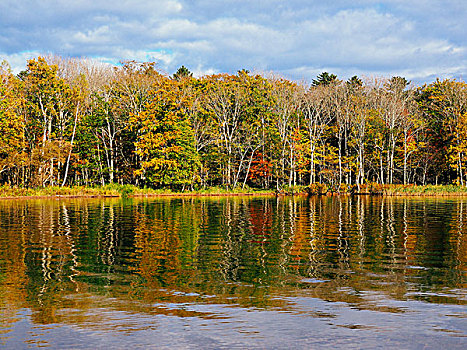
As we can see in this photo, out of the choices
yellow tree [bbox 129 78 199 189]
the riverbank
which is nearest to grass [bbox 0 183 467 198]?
the riverbank

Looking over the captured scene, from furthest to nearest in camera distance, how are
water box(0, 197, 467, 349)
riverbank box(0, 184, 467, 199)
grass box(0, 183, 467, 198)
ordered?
1. grass box(0, 183, 467, 198)
2. riverbank box(0, 184, 467, 199)
3. water box(0, 197, 467, 349)

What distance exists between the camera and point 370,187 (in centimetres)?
7019

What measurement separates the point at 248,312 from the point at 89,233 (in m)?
15.2

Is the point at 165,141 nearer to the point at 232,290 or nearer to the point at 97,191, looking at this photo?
the point at 97,191

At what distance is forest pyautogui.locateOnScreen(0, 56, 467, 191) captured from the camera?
6247 cm

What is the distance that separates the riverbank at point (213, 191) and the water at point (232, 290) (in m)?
36.6

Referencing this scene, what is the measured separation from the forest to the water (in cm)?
4347

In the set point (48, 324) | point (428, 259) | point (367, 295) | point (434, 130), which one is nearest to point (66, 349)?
point (48, 324)

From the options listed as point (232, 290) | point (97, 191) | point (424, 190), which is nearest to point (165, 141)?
point (97, 191)

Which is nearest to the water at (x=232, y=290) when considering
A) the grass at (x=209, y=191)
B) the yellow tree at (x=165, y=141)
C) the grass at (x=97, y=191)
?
the grass at (x=97, y=191)

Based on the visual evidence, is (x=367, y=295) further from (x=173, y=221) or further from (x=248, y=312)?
(x=173, y=221)

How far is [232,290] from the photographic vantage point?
11.1m

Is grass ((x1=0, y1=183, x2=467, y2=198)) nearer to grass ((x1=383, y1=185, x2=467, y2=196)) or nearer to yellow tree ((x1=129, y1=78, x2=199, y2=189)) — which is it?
grass ((x1=383, y1=185, x2=467, y2=196))

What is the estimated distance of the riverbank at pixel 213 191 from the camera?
5659cm
